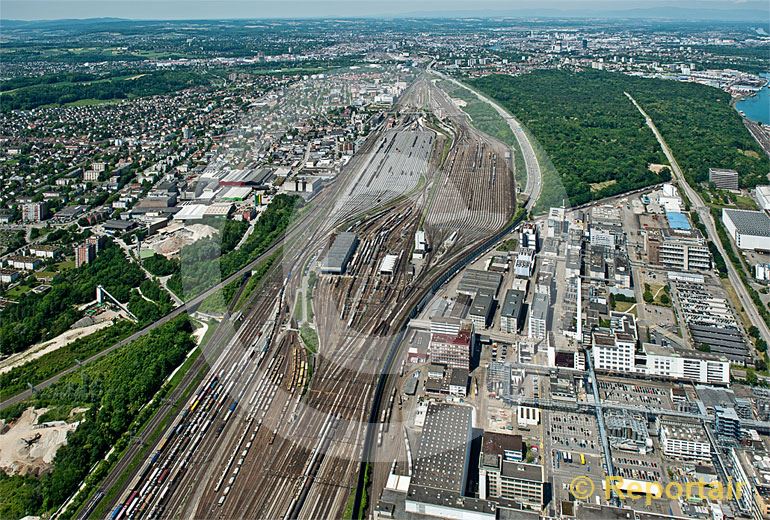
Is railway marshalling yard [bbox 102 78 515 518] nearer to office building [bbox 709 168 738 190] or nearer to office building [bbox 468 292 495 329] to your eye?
office building [bbox 468 292 495 329]

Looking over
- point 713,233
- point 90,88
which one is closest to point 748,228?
point 713,233

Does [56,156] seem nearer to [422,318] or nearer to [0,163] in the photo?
[0,163]

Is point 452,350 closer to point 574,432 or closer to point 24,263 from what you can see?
point 574,432

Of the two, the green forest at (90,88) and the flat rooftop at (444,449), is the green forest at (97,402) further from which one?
the green forest at (90,88)

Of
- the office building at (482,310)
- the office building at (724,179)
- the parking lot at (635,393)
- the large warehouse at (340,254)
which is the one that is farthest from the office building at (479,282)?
the office building at (724,179)

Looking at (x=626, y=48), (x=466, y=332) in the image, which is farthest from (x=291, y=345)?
(x=626, y=48)

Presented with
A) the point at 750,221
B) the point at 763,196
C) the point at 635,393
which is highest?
the point at 635,393
